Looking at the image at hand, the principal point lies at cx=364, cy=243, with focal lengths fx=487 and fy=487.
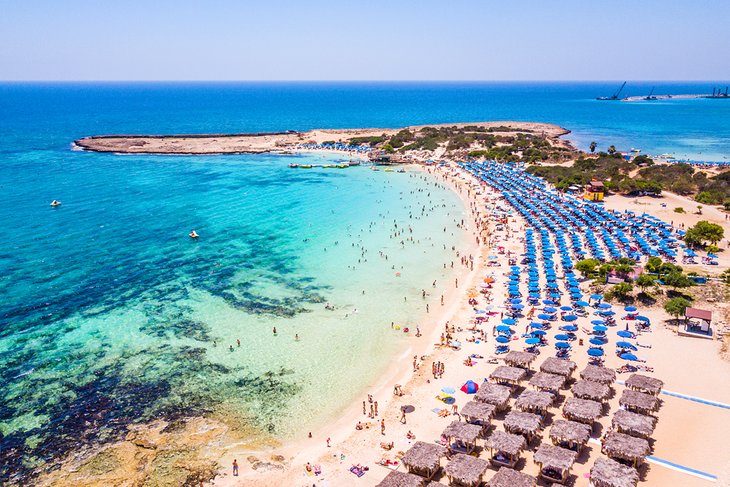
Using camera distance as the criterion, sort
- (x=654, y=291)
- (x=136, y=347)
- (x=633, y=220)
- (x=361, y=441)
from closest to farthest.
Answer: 1. (x=361, y=441)
2. (x=136, y=347)
3. (x=654, y=291)
4. (x=633, y=220)

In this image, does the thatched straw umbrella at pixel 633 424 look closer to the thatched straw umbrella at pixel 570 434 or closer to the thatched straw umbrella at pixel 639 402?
the thatched straw umbrella at pixel 639 402

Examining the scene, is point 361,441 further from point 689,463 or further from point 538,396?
A: point 689,463

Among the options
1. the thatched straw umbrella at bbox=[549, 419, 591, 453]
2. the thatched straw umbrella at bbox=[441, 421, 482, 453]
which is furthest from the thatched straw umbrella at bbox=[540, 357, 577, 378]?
the thatched straw umbrella at bbox=[441, 421, 482, 453]

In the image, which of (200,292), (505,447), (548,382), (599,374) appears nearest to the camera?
(505,447)

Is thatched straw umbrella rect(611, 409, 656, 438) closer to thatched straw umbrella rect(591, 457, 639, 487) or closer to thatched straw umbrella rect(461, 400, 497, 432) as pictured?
thatched straw umbrella rect(591, 457, 639, 487)

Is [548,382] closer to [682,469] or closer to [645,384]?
[645,384]

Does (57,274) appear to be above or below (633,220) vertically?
below

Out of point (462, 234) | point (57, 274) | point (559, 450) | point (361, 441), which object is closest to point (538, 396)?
point (559, 450)

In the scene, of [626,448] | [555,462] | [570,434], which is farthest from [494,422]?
[626,448]
